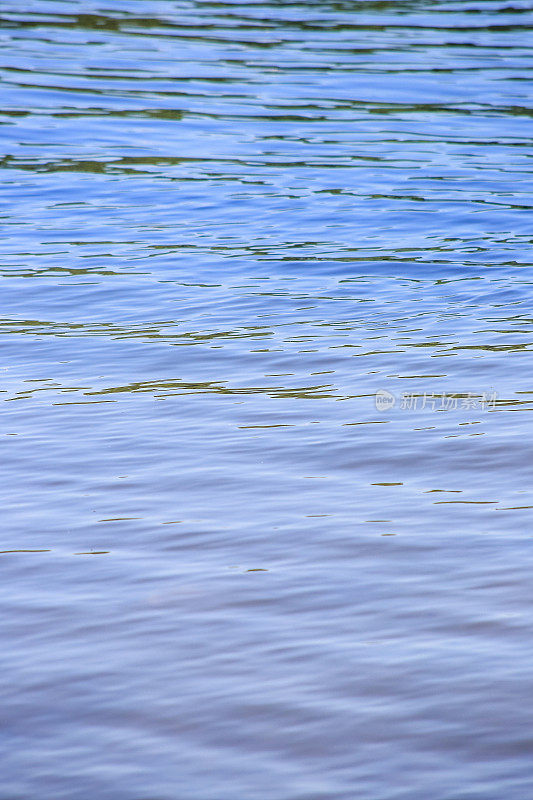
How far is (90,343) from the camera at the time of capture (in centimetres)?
715

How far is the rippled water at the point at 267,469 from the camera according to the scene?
10.9 ft

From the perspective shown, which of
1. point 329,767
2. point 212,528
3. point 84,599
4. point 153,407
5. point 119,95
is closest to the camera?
point 329,767

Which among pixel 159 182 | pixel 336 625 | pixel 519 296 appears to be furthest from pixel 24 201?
pixel 336 625

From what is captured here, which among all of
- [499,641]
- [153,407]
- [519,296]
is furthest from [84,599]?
[519,296]

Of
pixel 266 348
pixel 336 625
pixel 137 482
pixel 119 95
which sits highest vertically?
pixel 119 95

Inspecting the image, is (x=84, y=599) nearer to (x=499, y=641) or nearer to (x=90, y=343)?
(x=499, y=641)

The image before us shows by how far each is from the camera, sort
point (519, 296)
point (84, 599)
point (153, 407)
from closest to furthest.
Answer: point (84, 599) < point (153, 407) < point (519, 296)

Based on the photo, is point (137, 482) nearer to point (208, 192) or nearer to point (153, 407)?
point (153, 407)

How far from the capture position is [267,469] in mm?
5090

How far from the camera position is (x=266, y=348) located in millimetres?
6949

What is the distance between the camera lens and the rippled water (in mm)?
3326

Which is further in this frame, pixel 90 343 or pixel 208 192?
pixel 208 192

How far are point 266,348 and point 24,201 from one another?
5.02 m

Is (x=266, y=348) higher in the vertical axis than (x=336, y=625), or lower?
higher
